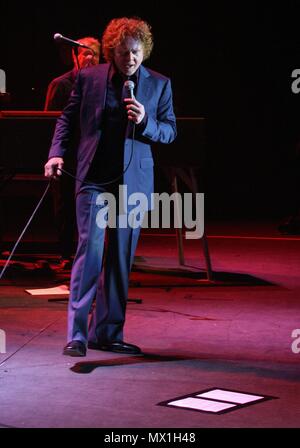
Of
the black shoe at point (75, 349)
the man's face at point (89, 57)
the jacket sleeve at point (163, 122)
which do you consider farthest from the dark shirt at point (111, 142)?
the man's face at point (89, 57)

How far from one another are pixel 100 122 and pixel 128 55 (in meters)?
0.40

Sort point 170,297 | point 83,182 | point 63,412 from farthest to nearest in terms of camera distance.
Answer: point 170,297
point 83,182
point 63,412

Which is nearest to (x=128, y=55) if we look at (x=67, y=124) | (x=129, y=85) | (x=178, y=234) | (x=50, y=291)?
(x=129, y=85)

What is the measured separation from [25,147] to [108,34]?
2262mm

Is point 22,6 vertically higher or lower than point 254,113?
higher

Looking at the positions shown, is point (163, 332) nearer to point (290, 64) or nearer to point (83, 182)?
point (83, 182)

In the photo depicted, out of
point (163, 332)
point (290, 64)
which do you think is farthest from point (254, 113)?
point (163, 332)

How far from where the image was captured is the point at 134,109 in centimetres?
522

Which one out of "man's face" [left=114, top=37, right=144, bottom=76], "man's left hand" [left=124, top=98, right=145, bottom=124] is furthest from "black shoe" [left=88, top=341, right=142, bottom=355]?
"man's face" [left=114, top=37, right=144, bottom=76]

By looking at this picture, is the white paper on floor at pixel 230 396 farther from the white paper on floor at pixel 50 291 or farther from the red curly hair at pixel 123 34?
the white paper on floor at pixel 50 291

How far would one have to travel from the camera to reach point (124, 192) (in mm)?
5520

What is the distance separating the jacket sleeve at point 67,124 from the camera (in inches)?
219

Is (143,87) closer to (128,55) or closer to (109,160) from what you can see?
(128,55)

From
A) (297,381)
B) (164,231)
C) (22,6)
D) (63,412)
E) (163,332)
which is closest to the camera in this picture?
(63,412)
